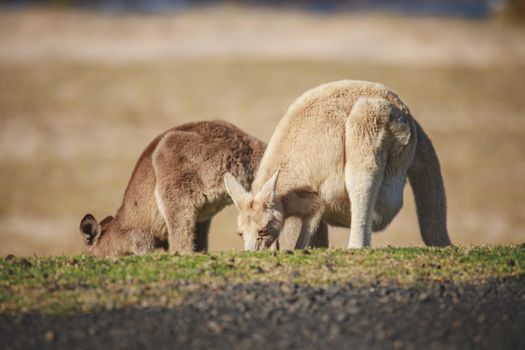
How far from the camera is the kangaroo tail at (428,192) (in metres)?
9.84

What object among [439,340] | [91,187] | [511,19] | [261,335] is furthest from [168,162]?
[511,19]

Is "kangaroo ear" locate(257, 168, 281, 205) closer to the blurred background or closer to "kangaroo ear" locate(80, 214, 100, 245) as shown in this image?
"kangaroo ear" locate(80, 214, 100, 245)

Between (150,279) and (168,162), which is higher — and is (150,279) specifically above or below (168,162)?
below

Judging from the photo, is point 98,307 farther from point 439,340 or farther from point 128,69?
point 128,69

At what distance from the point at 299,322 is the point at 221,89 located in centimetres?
2904

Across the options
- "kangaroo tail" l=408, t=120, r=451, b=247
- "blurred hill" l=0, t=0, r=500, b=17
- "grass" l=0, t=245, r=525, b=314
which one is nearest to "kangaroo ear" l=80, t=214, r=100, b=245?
"grass" l=0, t=245, r=525, b=314

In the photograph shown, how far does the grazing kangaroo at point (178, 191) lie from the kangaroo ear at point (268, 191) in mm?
1101

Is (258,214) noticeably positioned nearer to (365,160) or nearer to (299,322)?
(365,160)

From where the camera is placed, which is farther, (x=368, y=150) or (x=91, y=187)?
(x=91, y=187)

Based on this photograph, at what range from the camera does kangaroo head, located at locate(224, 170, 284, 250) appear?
28.8 feet

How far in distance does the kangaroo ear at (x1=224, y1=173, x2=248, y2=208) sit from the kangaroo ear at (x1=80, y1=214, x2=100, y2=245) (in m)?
2.29

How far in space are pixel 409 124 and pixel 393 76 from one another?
2696cm

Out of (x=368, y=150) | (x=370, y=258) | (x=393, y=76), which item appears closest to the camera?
(x=370, y=258)

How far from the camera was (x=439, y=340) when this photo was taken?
6.14m
